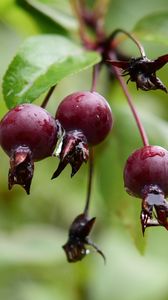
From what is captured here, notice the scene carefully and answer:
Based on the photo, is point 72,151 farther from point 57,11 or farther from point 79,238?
point 57,11

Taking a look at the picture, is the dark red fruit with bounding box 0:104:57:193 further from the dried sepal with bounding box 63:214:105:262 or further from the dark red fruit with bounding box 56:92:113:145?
the dried sepal with bounding box 63:214:105:262

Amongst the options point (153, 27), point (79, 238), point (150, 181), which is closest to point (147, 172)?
point (150, 181)

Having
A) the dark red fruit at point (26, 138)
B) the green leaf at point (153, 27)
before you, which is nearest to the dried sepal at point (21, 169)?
the dark red fruit at point (26, 138)

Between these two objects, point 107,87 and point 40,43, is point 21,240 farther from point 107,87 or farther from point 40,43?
point 40,43

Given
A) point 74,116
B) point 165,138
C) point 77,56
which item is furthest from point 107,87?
point 74,116

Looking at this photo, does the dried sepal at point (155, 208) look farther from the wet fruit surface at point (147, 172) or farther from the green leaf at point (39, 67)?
the green leaf at point (39, 67)
